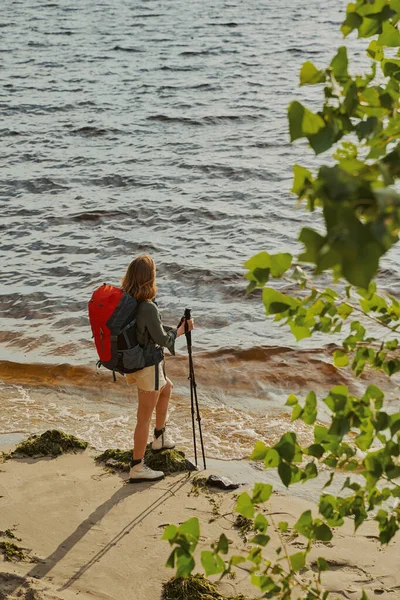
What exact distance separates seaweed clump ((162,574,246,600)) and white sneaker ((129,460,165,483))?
66.8 inches

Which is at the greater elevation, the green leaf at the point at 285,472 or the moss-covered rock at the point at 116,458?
the green leaf at the point at 285,472

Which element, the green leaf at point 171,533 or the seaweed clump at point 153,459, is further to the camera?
the seaweed clump at point 153,459

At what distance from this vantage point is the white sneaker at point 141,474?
7562 mm

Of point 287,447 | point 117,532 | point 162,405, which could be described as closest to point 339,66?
point 287,447

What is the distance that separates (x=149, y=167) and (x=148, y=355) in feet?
44.9

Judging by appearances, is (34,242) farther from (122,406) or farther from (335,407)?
(335,407)

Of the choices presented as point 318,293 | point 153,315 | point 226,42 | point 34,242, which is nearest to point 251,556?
point 318,293

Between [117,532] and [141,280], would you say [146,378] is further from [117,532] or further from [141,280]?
[117,532]

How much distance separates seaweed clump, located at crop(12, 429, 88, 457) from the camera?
8.06 meters

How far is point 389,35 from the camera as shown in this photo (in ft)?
9.86

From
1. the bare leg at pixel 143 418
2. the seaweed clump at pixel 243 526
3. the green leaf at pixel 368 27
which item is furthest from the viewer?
the bare leg at pixel 143 418

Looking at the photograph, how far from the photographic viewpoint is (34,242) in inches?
626

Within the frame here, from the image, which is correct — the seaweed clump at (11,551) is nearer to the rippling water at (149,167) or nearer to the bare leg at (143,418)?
the bare leg at (143,418)

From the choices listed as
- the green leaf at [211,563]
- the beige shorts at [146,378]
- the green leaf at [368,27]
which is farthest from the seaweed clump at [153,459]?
the green leaf at [368,27]
